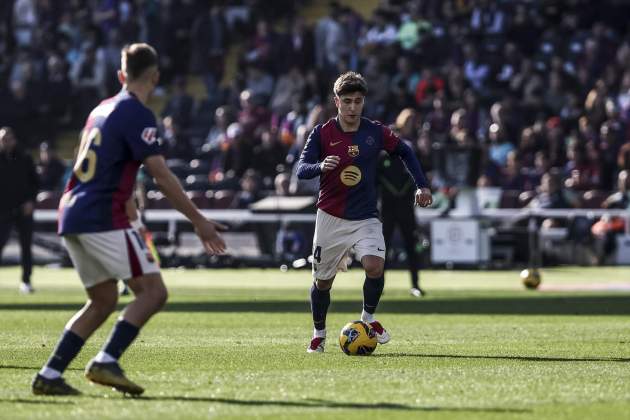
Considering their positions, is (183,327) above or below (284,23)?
below

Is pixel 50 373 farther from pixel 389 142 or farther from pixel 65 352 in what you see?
pixel 389 142

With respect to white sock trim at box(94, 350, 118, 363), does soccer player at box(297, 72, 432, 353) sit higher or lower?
higher

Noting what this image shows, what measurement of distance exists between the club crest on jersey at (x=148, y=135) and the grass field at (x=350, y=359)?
1508mm

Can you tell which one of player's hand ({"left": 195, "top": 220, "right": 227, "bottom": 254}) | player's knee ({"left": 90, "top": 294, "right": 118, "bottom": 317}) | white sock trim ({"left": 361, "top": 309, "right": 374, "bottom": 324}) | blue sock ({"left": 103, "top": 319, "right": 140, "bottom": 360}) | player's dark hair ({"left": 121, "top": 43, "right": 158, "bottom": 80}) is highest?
player's dark hair ({"left": 121, "top": 43, "right": 158, "bottom": 80})

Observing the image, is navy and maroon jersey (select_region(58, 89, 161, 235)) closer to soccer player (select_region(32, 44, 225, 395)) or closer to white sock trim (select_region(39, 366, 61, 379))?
soccer player (select_region(32, 44, 225, 395))

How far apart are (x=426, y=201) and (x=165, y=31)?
85.3 ft

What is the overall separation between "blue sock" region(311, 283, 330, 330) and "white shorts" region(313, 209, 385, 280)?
0.62 feet

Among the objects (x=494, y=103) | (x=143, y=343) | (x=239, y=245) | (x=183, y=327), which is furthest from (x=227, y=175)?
(x=143, y=343)

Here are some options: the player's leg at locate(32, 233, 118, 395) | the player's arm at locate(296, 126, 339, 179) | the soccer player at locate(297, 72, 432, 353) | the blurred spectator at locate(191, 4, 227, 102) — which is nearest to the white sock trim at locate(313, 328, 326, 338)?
the soccer player at locate(297, 72, 432, 353)

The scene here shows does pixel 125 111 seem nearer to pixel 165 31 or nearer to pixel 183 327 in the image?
pixel 183 327

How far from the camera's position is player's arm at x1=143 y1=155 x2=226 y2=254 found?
8.75m

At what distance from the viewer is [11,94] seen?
1448 inches

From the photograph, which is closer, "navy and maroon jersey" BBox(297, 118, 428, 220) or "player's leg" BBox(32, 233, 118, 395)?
"player's leg" BBox(32, 233, 118, 395)

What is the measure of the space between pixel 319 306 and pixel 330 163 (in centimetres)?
143
